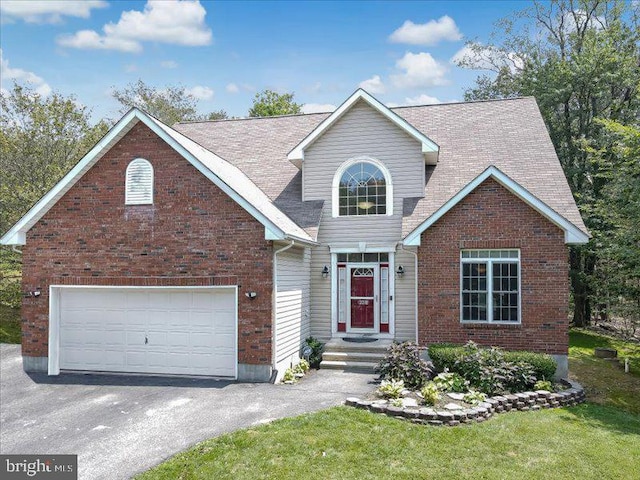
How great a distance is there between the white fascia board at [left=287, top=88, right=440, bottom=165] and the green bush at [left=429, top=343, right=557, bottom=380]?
5.79m

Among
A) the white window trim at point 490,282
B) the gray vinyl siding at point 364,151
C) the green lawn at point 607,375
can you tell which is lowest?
the green lawn at point 607,375

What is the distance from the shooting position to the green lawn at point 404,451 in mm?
6645

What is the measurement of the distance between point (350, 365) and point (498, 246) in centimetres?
477

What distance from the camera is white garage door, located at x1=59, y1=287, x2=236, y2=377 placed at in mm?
11648

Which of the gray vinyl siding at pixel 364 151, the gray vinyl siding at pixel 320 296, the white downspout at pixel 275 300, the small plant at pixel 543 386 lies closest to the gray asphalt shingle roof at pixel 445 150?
the gray vinyl siding at pixel 364 151

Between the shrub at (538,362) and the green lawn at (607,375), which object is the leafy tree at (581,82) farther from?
the shrub at (538,362)

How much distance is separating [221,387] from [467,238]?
6.88 metres

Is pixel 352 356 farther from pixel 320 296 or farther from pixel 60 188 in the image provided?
pixel 60 188

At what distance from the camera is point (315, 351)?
520 inches

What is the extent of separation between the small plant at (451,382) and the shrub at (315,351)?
12.5 feet

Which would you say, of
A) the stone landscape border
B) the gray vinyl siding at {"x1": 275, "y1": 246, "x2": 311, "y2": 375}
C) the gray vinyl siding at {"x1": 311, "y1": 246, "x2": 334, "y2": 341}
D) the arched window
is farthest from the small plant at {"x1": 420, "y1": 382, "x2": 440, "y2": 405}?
the arched window

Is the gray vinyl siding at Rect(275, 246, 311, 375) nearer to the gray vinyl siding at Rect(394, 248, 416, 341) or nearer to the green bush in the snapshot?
the gray vinyl siding at Rect(394, 248, 416, 341)

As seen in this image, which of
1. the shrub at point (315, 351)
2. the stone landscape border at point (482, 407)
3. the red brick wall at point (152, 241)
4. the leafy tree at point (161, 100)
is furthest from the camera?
the leafy tree at point (161, 100)

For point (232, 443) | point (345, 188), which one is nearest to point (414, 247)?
point (345, 188)
